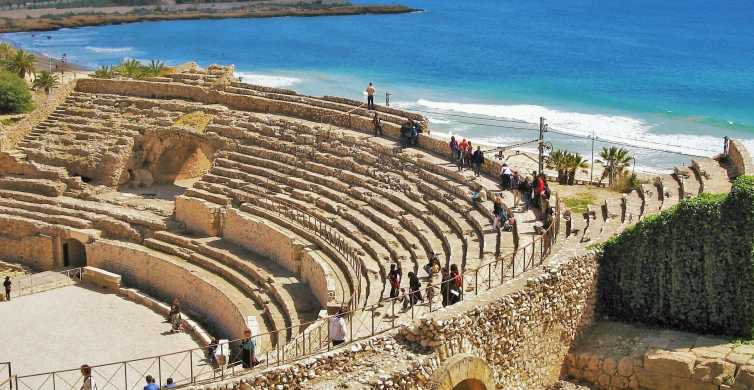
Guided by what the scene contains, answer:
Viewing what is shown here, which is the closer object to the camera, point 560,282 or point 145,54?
point 560,282

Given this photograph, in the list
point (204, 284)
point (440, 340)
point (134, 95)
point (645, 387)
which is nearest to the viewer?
point (440, 340)

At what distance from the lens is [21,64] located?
51156mm

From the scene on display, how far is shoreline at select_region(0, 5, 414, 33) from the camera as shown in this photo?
97.3 meters

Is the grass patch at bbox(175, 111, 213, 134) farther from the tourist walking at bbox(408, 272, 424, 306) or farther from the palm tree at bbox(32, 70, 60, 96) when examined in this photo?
the tourist walking at bbox(408, 272, 424, 306)

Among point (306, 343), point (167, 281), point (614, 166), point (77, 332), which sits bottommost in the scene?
point (77, 332)

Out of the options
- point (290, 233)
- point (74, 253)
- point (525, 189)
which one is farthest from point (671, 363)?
point (74, 253)

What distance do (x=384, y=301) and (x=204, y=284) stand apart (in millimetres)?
9162

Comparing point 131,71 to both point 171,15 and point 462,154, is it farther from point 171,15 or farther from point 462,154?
point 171,15

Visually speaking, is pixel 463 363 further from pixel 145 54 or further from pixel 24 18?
pixel 24 18

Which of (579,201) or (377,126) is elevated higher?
(377,126)

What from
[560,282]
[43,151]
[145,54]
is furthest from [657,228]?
[145,54]

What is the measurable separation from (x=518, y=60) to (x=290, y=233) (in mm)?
53230

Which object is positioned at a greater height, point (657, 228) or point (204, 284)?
point (657, 228)

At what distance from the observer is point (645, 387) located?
19.6 meters
